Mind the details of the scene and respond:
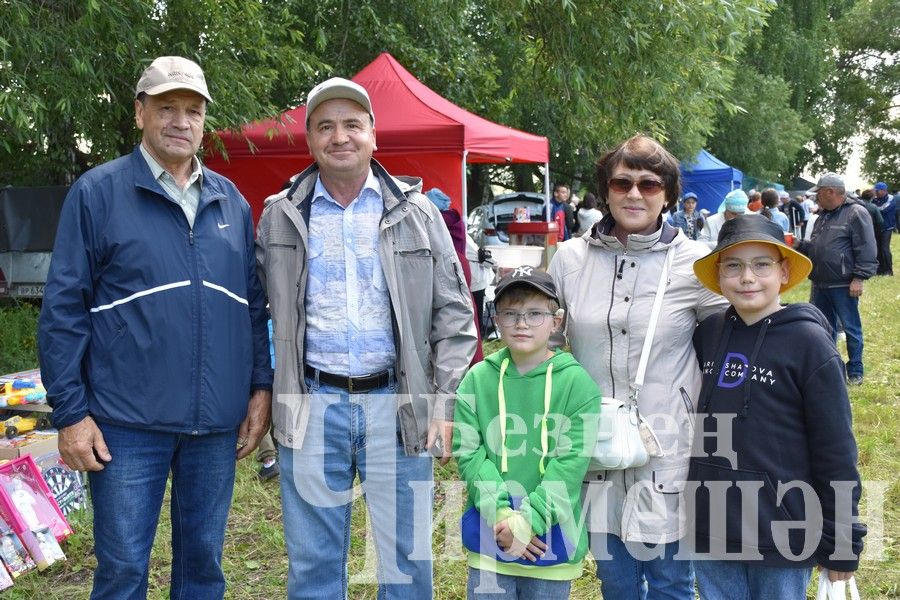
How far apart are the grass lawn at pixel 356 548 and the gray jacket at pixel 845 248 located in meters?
1.68

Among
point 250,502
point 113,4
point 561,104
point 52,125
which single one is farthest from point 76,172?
point 250,502

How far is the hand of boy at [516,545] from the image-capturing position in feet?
7.70

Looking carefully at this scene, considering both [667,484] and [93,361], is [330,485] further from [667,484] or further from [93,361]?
[667,484]

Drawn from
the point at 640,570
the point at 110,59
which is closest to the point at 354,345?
the point at 640,570

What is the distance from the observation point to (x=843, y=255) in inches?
281

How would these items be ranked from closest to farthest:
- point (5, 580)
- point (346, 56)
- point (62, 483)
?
point (5, 580) < point (62, 483) < point (346, 56)

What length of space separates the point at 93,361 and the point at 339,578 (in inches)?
40.5

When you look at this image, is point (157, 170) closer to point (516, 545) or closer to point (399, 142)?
point (516, 545)

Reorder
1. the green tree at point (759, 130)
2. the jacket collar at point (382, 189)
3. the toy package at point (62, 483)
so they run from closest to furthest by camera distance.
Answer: the jacket collar at point (382, 189)
the toy package at point (62, 483)
the green tree at point (759, 130)

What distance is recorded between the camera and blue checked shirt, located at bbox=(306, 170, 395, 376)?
2531 mm

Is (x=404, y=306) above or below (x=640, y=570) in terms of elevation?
above

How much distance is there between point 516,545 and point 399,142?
7012mm

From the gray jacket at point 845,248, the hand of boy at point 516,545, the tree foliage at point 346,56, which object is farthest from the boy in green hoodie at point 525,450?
the gray jacket at point 845,248

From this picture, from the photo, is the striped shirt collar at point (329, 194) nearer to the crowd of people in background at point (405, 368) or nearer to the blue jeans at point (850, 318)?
the crowd of people in background at point (405, 368)
